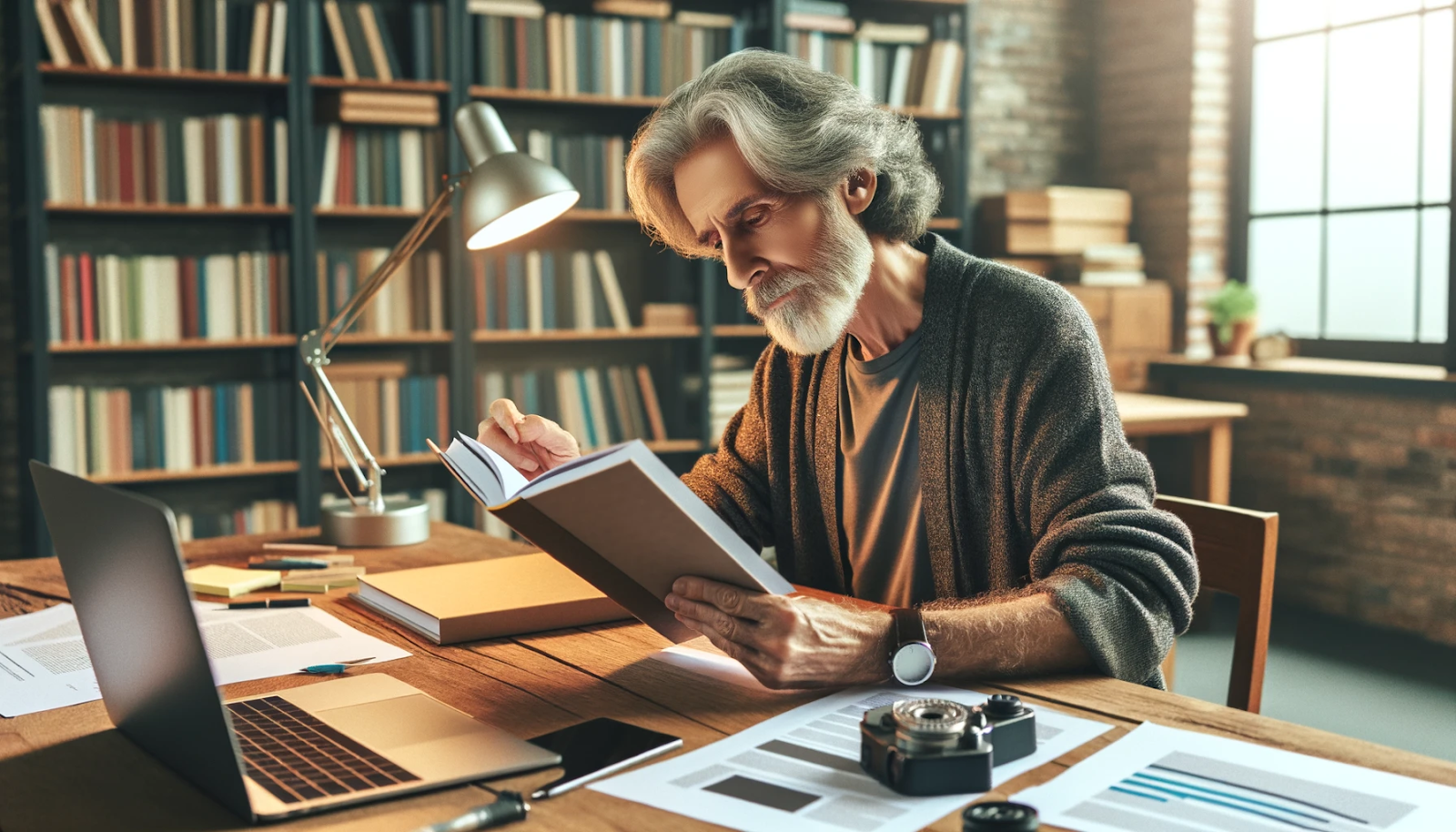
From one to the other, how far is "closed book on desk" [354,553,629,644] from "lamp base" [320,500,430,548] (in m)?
0.37

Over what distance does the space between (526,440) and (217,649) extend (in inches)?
18.7

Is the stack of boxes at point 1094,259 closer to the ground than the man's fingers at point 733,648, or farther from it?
farther from it

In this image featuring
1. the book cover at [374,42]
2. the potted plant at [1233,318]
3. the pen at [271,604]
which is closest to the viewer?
the pen at [271,604]

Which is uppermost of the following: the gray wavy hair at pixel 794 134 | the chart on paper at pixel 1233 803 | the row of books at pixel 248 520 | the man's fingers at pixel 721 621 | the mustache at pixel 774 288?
the gray wavy hair at pixel 794 134

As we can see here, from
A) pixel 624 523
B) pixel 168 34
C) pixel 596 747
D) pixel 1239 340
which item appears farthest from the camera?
pixel 1239 340

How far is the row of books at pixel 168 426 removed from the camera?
3.38 metres

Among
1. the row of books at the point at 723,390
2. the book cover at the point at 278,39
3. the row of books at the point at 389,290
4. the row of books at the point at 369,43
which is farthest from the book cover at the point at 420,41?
the row of books at the point at 723,390

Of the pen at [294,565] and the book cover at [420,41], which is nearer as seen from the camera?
the pen at [294,565]

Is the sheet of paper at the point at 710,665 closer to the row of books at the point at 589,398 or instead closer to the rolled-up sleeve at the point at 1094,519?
the rolled-up sleeve at the point at 1094,519

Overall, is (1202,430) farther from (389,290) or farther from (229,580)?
(229,580)

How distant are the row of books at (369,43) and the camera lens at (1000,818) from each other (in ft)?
10.7

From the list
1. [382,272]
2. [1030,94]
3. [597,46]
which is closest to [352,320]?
[382,272]

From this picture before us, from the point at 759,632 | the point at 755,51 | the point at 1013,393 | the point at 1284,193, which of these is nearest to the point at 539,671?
the point at 759,632

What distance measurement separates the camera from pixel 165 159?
135 inches
